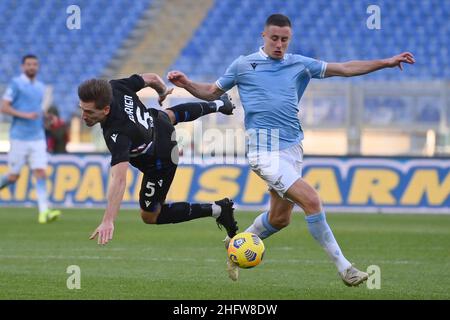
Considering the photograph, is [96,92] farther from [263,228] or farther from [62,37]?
[62,37]

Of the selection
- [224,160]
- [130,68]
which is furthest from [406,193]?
[130,68]

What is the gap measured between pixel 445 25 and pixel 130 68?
7889 mm

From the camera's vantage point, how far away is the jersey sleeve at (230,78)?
8.99 metres

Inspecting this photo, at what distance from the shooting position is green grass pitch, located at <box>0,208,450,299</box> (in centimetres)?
817

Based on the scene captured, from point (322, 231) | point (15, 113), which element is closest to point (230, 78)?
point (322, 231)

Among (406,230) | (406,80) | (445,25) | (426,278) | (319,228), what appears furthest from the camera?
(445,25)

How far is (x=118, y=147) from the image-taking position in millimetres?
7820

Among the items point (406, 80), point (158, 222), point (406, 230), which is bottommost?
point (406, 230)

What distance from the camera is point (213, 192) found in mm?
18797

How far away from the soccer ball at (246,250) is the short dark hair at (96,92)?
5.83ft

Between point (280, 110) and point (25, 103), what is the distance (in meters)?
7.69

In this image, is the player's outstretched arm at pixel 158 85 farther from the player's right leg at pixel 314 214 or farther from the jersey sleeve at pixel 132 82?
A: the player's right leg at pixel 314 214

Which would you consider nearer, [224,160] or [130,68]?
[224,160]
